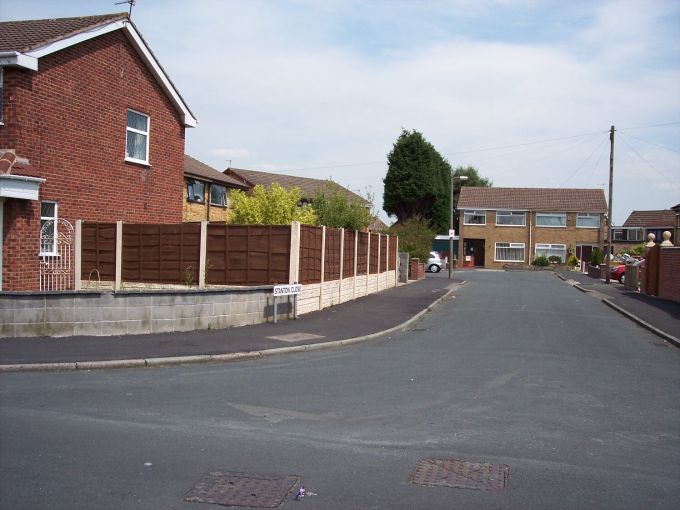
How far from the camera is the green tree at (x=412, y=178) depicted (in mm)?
62375

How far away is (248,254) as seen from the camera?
51.6 ft

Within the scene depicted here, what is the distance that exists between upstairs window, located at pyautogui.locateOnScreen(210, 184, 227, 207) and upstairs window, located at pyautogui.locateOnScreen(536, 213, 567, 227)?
37414 millimetres

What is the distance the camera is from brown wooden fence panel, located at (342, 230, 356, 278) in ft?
69.3

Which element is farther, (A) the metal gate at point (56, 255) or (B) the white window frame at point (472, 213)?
(B) the white window frame at point (472, 213)

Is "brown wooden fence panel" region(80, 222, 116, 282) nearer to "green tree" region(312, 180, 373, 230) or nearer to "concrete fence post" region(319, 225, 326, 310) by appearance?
"concrete fence post" region(319, 225, 326, 310)

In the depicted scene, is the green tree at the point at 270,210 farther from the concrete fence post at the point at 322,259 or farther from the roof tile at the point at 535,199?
the roof tile at the point at 535,199

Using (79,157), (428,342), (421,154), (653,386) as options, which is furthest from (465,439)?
(421,154)

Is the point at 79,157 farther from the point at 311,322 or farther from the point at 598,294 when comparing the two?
the point at 598,294

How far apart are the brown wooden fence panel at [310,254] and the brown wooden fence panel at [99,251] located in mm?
4723

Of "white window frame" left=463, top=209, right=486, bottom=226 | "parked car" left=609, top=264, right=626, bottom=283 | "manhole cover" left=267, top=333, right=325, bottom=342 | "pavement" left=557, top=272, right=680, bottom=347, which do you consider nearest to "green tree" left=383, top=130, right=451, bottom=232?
"white window frame" left=463, top=209, right=486, bottom=226

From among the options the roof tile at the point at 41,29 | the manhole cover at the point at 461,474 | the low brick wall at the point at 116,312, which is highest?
the roof tile at the point at 41,29

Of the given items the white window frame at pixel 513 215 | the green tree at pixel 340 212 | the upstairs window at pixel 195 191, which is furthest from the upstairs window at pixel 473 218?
the green tree at pixel 340 212

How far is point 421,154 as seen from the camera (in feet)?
207

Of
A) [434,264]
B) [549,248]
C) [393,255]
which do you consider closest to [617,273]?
[434,264]
